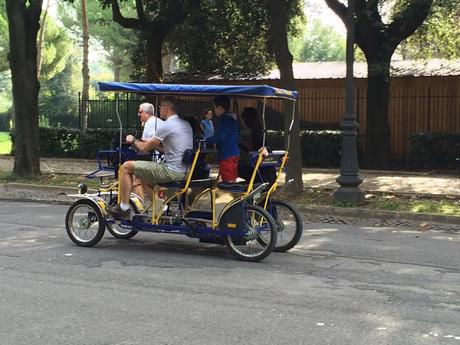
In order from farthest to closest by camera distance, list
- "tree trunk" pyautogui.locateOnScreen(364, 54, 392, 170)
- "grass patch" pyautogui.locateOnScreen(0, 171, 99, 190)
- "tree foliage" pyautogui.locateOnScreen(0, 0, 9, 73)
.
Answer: "tree foliage" pyautogui.locateOnScreen(0, 0, 9, 73), "tree trunk" pyautogui.locateOnScreen(364, 54, 392, 170), "grass patch" pyautogui.locateOnScreen(0, 171, 99, 190)

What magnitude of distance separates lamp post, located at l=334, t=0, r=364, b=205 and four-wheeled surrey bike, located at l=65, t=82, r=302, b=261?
4108 mm

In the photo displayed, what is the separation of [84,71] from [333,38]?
51.1 m

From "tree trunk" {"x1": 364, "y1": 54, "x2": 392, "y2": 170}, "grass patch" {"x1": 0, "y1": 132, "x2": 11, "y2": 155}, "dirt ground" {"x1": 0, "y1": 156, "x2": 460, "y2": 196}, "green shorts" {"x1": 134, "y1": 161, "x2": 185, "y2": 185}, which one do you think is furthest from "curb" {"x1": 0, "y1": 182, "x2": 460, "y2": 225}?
"grass patch" {"x1": 0, "y1": 132, "x2": 11, "y2": 155}

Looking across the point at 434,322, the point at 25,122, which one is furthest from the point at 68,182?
the point at 434,322

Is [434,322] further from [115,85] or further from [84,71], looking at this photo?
[84,71]

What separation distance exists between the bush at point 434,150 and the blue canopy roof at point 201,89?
11.0 meters

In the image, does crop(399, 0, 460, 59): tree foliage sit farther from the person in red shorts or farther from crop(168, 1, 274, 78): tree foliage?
the person in red shorts

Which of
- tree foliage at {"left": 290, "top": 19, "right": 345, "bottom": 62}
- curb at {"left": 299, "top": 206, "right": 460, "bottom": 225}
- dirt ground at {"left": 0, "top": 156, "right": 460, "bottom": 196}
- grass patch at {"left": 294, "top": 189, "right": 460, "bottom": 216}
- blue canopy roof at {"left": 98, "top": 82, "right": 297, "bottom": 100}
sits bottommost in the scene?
curb at {"left": 299, "top": 206, "right": 460, "bottom": 225}

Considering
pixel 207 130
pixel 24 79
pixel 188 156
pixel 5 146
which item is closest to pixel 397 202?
pixel 207 130

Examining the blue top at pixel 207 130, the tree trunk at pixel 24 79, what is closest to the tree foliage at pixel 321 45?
the tree trunk at pixel 24 79

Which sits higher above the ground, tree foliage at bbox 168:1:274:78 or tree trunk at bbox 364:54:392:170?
tree foliage at bbox 168:1:274:78

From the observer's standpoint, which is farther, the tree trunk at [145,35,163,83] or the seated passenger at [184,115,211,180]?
the tree trunk at [145,35,163,83]

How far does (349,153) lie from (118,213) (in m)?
5.64

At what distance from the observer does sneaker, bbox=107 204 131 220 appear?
314 inches
